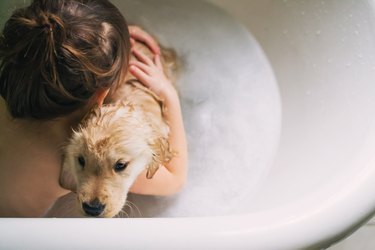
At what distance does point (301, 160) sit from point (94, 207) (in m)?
→ 0.46

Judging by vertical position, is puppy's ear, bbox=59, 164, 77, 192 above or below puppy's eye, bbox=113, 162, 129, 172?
below

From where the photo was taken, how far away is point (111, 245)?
69cm

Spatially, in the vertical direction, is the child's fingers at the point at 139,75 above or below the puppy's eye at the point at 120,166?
above

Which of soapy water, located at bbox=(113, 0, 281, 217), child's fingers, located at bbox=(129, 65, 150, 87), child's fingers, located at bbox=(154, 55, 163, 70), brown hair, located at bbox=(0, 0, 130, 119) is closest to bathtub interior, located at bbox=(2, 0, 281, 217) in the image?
soapy water, located at bbox=(113, 0, 281, 217)

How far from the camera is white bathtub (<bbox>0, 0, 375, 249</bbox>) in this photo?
70cm

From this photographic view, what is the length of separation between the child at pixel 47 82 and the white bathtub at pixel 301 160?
0.24 metres

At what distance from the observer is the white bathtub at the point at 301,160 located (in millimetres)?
698

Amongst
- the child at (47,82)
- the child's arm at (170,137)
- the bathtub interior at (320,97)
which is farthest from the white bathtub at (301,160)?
the child at (47,82)

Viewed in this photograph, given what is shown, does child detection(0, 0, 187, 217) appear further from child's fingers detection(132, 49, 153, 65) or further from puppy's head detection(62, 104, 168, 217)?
child's fingers detection(132, 49, 153, 65)

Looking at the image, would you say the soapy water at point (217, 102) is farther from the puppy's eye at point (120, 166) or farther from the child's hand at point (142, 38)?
the puppy's eye at point (120, 166)

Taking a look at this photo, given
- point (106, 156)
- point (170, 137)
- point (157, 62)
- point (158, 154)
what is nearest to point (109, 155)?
point (106, 156)

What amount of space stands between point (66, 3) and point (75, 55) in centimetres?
11

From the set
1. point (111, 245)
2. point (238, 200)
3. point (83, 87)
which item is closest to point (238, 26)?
point (238, 200)

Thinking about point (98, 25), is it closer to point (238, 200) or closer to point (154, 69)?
point (154, 69)
